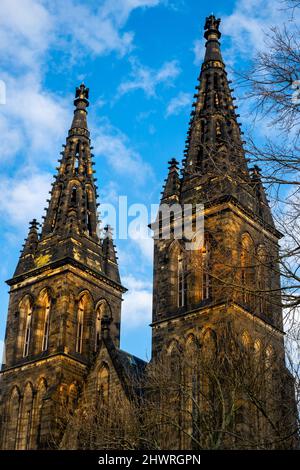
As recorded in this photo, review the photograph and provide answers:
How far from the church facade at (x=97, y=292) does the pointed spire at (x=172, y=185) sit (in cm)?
6

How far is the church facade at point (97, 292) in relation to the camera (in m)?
30.3

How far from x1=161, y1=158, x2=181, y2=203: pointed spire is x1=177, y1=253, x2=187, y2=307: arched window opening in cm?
293

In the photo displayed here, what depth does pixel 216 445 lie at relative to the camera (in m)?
17.9

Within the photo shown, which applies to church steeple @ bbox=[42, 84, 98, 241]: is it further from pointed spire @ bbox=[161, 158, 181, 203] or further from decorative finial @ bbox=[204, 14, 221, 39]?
decorative finial @ bbox=[204, 14, 221, 39]

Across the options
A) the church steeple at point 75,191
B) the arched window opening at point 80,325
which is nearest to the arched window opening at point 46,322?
the arched window opening at point 80,325

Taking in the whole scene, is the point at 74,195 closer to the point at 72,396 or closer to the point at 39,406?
the point at 72,396

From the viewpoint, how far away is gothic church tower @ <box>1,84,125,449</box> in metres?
33.6

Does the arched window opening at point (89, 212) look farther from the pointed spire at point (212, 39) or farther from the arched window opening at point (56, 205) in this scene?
the pointed spire at point (212, 39)

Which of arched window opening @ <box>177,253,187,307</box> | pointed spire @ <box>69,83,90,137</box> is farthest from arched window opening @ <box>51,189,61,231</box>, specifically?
arched window opening @ <box>177,253,187,307</box>

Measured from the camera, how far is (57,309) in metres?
34.9

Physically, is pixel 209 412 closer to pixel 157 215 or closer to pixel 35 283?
pixel 157 215

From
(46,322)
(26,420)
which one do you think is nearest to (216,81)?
(46,322)

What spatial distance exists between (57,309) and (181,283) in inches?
242
